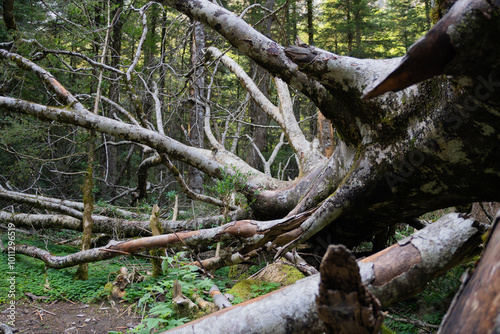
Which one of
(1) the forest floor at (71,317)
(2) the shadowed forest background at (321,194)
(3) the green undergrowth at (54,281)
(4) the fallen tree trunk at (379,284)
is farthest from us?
(3) the green undergrowth at (54,281)

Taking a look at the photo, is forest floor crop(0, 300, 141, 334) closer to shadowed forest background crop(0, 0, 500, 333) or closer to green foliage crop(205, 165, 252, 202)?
shadowed forest background crop(0, 0, 500, 333)

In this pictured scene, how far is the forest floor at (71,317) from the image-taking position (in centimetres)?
332

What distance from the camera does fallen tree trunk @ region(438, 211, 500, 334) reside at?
0.80 metres

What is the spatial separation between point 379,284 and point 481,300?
1.07 meters

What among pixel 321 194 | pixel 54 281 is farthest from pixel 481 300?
pixel 54 281

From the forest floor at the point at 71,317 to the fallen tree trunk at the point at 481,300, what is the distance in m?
3.21

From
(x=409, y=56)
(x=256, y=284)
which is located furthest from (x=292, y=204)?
(x=409, y=56)

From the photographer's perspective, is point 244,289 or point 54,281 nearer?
point 244,289

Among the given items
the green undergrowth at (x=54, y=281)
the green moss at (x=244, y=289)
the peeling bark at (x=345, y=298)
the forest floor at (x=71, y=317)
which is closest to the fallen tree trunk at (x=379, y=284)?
the peeling bark at (x=345, y=298)

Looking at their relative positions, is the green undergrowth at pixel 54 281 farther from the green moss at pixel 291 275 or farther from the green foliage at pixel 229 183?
the green moss at pixel 291 275

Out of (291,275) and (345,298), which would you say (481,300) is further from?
(291,275)

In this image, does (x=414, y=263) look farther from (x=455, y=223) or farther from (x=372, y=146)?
(x=372, y=146)

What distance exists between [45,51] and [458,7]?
6.66 metres

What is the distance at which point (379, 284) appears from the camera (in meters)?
1.86
